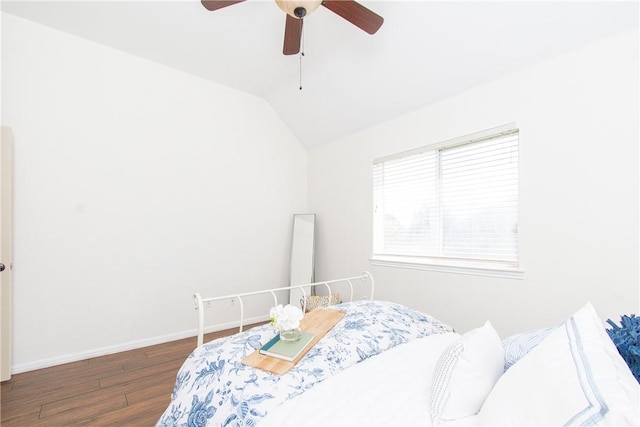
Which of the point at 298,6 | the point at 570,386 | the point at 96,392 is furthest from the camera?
the point at 96,392

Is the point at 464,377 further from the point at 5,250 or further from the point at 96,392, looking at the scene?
the point at 5,250

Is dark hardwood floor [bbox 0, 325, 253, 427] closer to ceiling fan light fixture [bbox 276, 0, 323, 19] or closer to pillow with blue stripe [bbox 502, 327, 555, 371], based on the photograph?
pillow with blue stripe [bbox 502, 327, 555, 371]

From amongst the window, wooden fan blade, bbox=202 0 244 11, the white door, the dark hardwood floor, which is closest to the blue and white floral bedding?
the dark hardwood floor

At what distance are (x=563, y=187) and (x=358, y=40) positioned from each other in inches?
75.0

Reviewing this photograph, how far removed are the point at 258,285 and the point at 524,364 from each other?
3329mm

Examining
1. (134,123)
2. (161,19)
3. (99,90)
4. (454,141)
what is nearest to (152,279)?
(134,123)

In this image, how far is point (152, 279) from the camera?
3.12 m

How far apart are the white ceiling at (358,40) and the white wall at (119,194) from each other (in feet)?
1.00

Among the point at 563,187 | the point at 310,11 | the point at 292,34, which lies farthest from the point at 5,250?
the point at 563,187

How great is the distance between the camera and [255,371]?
3.85 feet

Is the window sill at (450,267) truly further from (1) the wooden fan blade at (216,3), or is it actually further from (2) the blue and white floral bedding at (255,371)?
(1) the wooden fan blade at (216,3)

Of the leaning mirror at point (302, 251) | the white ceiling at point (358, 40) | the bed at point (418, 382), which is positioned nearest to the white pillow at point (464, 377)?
the bed at point (418, 382)

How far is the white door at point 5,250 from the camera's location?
2.34 m

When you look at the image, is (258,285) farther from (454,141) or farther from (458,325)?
(454,141)
